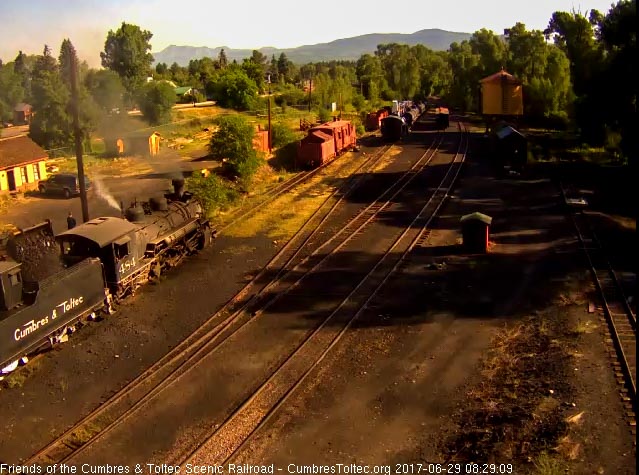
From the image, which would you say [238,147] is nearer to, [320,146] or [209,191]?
[209,191]

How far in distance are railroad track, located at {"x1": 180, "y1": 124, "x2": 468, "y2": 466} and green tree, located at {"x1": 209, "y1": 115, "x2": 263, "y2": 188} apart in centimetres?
1325

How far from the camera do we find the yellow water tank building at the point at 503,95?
59938mm

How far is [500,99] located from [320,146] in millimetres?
28578

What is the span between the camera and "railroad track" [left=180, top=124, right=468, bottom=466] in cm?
1037

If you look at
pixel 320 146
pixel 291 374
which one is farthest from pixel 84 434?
pixel 320 146

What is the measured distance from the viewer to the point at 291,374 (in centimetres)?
1304

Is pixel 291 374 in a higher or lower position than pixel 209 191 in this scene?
lower

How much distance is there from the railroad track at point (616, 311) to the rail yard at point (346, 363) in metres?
0.07

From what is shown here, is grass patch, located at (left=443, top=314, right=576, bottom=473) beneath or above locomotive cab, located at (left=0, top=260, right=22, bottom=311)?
beneath

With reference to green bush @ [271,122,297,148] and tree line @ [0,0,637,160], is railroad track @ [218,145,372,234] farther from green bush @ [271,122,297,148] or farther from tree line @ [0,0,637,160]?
tree line @ [0,0,637,160]

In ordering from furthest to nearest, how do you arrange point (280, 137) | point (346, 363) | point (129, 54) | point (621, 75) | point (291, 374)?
1. point (129, 54)
2. point (280, 137)
3. point (621, 75)
4. point (346, 363)
5. point (291, 374)

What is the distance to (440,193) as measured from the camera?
31594 mm

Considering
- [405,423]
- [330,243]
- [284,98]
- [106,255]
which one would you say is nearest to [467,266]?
[330,243]
